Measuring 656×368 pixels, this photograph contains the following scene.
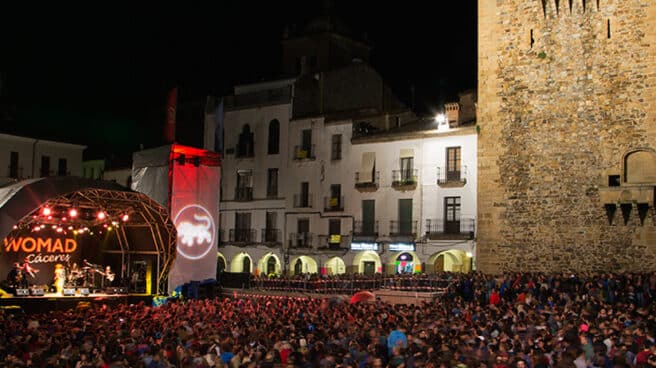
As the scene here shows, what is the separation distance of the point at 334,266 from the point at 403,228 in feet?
17.2

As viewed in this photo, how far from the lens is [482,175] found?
3017 centimetres

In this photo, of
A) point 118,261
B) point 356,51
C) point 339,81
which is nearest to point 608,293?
point 118,261

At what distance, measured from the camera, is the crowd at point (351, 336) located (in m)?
12.0

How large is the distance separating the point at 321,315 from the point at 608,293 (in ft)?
29.9

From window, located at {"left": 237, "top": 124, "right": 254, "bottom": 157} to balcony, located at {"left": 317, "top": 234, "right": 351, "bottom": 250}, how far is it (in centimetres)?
754

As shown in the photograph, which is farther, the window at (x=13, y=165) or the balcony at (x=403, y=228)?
the window at (x=13, y=165)

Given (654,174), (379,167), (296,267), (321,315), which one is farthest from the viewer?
(296,267)

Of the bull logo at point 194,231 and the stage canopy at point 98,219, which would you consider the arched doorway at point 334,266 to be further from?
the stage canopy at point 98,219

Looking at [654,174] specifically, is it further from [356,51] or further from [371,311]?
[356,51]

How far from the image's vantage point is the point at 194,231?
109ft

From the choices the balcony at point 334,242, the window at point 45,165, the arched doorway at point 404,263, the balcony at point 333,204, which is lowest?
the arched doorway at point 404,263

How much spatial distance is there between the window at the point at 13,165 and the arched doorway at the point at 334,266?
2066 cm

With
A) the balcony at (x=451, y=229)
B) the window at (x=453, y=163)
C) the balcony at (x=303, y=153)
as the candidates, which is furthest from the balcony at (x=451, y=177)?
the balcony at (x=303, y=153)

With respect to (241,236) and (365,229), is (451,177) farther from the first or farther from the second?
(241,236)
